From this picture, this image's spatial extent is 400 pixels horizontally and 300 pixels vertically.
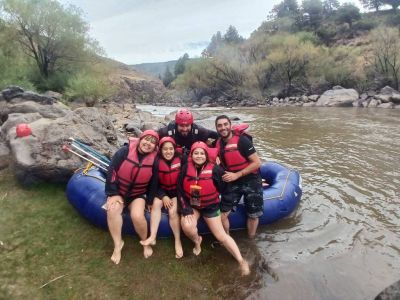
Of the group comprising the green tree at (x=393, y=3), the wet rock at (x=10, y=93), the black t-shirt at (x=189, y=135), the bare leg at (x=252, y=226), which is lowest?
the bare leg at (x=252, y=226)

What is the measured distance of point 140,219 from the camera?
14.9 feet

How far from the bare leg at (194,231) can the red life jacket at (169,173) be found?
501 millimetres

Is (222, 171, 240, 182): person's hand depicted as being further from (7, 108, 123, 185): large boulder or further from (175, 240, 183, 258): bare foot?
(7, 108, 123, 185): large boulder

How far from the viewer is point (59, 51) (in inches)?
978

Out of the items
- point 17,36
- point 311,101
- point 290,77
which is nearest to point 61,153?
point 17,36

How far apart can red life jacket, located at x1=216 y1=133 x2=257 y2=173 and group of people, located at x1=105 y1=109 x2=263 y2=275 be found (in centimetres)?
1

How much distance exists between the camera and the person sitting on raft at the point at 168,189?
4727mm

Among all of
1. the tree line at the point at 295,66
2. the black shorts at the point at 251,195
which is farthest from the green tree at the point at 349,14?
the black shorts at the point at 251,195

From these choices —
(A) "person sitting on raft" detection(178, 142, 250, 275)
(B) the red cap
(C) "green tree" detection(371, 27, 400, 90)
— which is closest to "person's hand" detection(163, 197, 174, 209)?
(A) "person sitting on raft" detection(178, 142, 250, 275)

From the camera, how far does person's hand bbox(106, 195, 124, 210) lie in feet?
14.7

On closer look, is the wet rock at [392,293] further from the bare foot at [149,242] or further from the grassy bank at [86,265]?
the bare foot at [149,242]

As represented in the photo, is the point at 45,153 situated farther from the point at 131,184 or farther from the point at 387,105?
the point at 387,105

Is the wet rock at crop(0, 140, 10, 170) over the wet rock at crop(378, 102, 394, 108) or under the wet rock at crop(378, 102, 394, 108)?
over

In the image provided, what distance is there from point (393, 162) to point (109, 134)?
722cm
